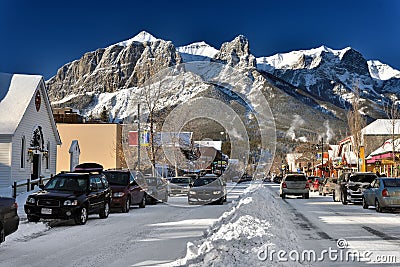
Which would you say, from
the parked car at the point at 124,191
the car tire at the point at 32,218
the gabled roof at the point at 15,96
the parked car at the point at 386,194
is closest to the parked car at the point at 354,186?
the parked car at the point at 386,194

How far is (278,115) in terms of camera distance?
132 m

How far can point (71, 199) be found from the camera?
16.5m

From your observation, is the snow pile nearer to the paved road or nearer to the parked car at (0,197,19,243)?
the paved road

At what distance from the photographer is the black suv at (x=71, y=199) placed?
16.2 meters

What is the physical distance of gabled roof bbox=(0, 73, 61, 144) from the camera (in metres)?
34.4

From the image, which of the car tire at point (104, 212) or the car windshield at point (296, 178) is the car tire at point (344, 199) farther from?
the car tire at point (104, 212)

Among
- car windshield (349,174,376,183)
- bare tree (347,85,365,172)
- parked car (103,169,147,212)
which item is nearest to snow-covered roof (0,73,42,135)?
parked car (103,169,147,212)

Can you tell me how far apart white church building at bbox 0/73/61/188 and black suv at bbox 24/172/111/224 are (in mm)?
16236

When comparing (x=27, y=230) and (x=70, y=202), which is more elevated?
(x=70, y=202)

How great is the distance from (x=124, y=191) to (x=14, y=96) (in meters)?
18.3

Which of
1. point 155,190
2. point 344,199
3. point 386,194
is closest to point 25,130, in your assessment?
point 155,190

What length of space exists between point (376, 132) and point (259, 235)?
209 ft

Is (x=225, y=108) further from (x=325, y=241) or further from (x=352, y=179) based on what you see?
(x=325, y=241)

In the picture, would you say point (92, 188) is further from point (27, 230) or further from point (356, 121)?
point (356, 121)
